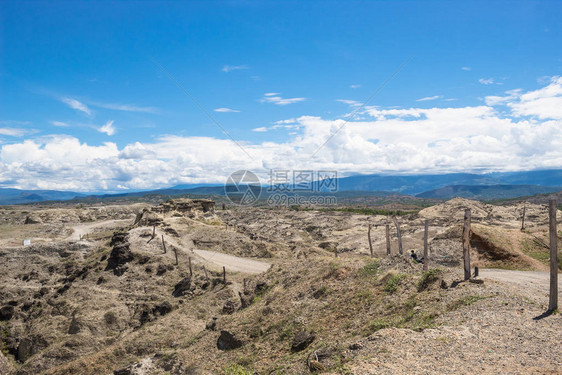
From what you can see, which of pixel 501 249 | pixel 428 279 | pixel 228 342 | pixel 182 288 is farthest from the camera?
pixel 182 288

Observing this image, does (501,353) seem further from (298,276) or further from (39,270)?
(39,270)

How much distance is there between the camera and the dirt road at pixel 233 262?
32531mm

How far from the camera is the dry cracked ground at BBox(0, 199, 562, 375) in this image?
9.68 m

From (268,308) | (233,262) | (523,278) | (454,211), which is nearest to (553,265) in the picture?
(268,308)

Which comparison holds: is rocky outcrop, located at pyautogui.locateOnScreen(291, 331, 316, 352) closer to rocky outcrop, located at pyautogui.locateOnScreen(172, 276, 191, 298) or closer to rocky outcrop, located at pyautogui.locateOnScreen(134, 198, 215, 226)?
rocky outcrop, located at pyautogui.locateOnScreen(172, 276, 191, 298)

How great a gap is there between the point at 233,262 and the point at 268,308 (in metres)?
19.3

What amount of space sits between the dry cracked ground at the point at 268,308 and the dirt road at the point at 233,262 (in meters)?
0.22

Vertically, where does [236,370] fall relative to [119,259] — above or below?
below

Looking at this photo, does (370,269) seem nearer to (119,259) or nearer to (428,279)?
(428,279)

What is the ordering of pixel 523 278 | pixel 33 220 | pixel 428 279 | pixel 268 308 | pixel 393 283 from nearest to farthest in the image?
pixel 428 279
pixel 393 283
pixel 268 308
pixel 523 278
pixel 33 220

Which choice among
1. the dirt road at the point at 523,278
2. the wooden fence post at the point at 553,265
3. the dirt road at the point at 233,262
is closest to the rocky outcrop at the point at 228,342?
the wooden fence post at the point at 553,265

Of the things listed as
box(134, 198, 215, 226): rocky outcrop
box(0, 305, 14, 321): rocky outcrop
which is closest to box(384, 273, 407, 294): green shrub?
box(0, 305, 14, 321): rocky outcrop

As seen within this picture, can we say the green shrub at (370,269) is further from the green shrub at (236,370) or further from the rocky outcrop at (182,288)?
the rocky outcrop at (182,288)

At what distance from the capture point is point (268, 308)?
54.4 ft
